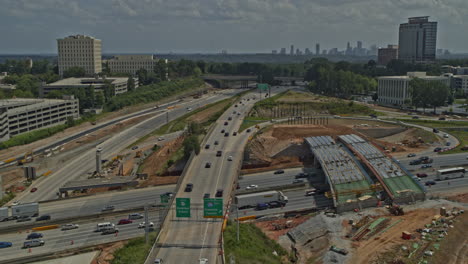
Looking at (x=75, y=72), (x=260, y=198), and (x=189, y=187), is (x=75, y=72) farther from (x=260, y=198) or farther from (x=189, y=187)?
(x=260, y=198)

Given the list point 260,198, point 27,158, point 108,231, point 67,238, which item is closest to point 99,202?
point 108,231

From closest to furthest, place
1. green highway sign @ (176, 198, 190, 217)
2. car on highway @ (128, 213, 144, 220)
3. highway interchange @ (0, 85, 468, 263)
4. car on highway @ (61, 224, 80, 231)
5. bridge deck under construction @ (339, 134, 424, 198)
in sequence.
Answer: highway interchange @ (0, 85, 468, 263) < green highway sign @ (176, 198, 190, 217) < car on highway @ (61, 224, 80, 231) < car on highway @ (128, 213, 144, 220) < bridge deck under construction @ (339, 134, 424, 198)

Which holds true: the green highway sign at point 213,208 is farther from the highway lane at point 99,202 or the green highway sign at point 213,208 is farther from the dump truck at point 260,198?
the highway lane at point 99,202

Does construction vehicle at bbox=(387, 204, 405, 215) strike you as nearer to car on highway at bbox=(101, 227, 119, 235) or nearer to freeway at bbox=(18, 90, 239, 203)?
car on highway at bbox=(101, 227, 119, 235)

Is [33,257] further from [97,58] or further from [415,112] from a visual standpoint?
[97,58]

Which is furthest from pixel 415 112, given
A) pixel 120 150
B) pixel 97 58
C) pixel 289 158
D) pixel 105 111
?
pixel 97 58

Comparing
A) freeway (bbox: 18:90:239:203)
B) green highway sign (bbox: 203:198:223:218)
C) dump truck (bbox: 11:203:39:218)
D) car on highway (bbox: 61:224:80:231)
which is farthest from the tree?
green highway sign (bbox: 203:198:223:218)

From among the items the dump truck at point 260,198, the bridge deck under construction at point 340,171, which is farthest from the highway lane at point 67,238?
the bridge deck under construction at point 340,171

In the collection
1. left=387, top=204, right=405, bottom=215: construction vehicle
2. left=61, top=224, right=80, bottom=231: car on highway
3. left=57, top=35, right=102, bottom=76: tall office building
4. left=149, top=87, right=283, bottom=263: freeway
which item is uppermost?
left=57, top=35, right=102, bottom=76: tall office building
